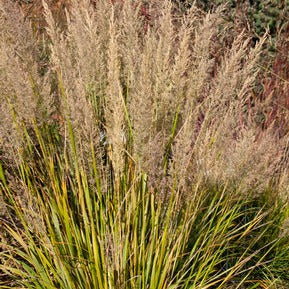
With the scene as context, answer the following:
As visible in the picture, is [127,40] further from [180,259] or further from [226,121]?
[180,259]

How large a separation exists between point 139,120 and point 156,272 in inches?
23.4

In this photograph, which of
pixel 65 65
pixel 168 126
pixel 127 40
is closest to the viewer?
pixel 65 65

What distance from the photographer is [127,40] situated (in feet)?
7.79

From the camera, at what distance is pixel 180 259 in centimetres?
200

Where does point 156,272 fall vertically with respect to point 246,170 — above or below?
below

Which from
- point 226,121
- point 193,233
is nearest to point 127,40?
point 226,121

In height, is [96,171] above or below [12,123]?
below

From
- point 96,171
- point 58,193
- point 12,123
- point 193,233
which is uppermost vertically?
point 12,123

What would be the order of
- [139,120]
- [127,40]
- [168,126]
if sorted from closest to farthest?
[139,120] < [168,126] < [127,40]

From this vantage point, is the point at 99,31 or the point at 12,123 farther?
the point at 99,31

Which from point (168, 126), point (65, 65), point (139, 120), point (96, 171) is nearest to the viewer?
point (139, 120)

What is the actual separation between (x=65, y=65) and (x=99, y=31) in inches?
26.3

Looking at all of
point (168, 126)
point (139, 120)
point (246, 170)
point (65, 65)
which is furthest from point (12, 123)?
point (246, 170)

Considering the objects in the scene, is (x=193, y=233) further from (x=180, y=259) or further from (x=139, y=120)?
(x=139, y=120)
